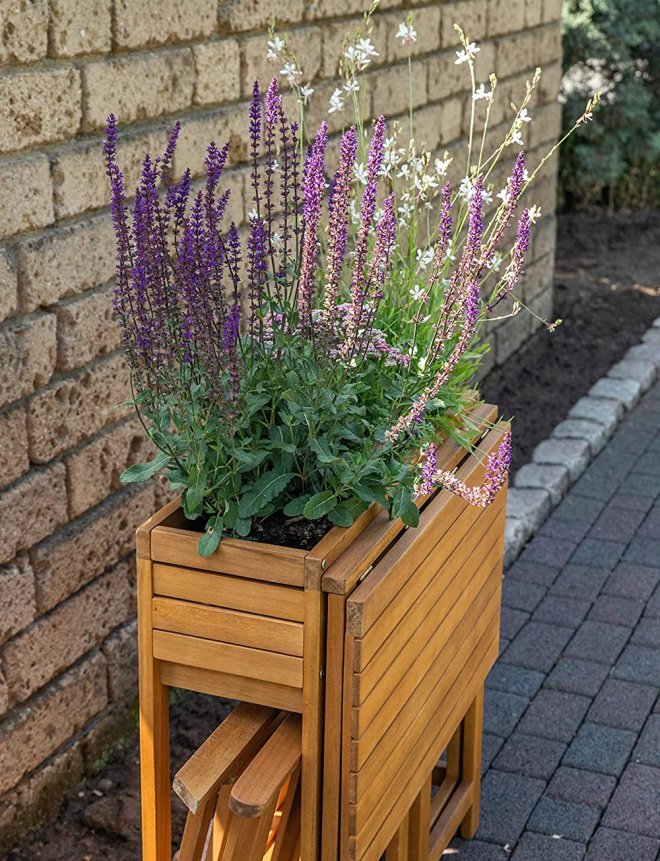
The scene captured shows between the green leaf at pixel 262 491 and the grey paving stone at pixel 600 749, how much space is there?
1.78m

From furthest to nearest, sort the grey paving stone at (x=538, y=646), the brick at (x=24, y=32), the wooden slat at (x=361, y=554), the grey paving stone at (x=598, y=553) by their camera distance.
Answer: the grey paving stone at (x=598, y=553), the grey paving stone at (x=538, y=646), the brick at (x=24, y=32), the wooden slat at (x=361, y=554)

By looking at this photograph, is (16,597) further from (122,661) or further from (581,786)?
(581,786)

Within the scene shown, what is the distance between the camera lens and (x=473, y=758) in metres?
3.35

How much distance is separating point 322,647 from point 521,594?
8.26 feet

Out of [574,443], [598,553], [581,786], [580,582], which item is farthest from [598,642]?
[574,443]

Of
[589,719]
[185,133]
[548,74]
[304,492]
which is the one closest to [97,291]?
[185,133]

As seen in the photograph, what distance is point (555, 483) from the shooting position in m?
5.41

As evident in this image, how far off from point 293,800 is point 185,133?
6.52 ft

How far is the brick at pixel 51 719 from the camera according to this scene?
3.21 meters

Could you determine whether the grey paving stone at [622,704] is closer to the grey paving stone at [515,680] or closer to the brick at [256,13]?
the grey paving stone at [515,680]

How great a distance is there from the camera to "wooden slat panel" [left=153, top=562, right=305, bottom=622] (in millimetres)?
2293

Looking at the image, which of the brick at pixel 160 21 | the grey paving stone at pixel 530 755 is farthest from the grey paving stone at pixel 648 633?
the brick at pixel 160 21

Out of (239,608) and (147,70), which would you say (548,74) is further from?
(239,608)

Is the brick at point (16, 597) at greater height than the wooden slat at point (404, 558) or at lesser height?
lesser
